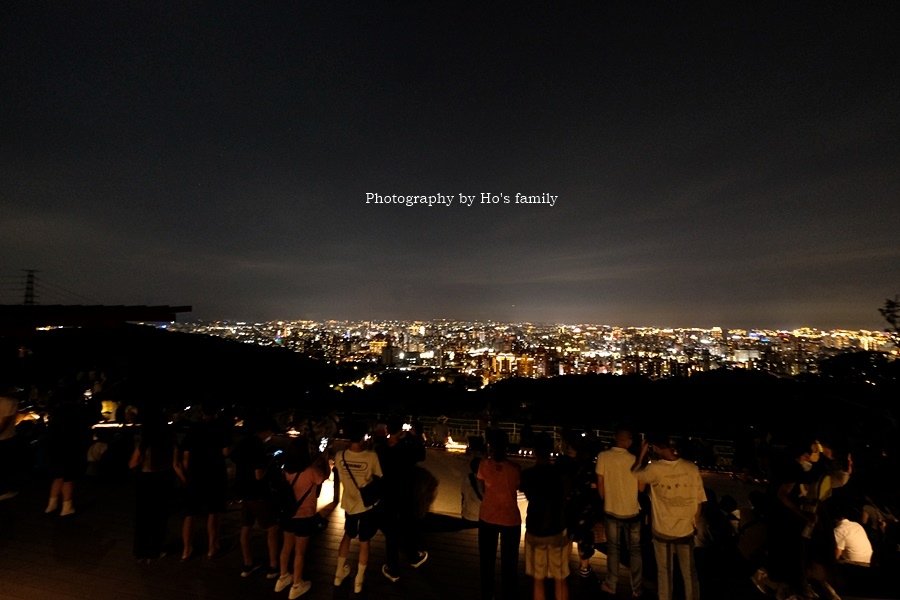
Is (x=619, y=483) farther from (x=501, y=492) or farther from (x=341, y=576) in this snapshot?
(x=341, y=576)

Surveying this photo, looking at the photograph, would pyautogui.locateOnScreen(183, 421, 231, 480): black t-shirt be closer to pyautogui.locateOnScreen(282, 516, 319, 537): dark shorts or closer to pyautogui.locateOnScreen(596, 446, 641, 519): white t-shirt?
pyautogui.locateOnScreen(282, 516, 319, 537): dark shorts

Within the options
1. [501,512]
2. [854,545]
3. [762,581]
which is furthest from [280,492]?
[854,545]

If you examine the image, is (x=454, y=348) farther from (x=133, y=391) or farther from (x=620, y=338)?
(x=133, y=391)

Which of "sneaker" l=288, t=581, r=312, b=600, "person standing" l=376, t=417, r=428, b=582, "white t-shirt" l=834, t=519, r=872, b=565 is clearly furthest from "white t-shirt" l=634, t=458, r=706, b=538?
"sneaker" l=288, t=581, r=312, b=600

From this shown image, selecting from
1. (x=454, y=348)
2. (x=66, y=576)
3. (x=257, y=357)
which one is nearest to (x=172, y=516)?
(x=66, y=576)

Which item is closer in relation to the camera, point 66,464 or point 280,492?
point 280,492

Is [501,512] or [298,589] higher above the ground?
[501,512]
